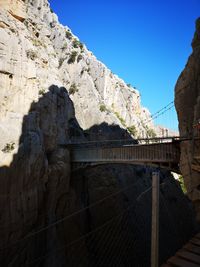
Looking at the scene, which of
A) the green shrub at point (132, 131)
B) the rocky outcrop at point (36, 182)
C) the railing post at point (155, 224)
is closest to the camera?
the railing post at point (155, 224)

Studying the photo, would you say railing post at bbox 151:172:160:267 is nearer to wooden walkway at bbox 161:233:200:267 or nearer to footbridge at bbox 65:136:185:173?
wooden walkway at bbox 161:233:200:267

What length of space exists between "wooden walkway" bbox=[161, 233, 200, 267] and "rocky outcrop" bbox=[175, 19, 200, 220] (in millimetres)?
3909

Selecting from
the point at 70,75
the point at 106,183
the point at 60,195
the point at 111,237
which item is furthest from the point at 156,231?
the point at 70,75

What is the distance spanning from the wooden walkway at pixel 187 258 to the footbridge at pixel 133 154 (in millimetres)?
6868

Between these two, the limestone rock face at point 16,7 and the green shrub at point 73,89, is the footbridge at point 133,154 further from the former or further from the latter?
the green shrub at point 73,89

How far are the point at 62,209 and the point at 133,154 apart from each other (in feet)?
25.8

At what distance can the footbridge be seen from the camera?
496 inches

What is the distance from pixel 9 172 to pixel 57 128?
22.8 feet

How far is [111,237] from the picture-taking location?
20234 millimetres

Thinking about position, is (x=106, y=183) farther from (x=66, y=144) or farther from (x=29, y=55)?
(x=29, y=55)

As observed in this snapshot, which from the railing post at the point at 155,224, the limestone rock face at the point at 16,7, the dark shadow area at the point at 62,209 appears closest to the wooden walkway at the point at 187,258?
the railing post at the point at 155,224

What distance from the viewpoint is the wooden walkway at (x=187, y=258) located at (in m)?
4.53

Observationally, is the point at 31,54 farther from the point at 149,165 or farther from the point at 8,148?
the point at 149,165

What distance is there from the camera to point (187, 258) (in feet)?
15.5
